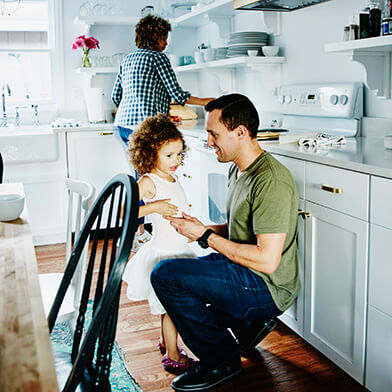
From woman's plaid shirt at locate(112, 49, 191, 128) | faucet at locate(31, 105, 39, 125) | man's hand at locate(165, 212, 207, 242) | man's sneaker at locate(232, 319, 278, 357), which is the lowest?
man's sneaker at locate(232, 319, 278, 357)

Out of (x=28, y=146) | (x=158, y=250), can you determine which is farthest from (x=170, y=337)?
(x=28, y=146)

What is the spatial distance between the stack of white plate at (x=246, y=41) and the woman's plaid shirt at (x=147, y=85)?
434 mm

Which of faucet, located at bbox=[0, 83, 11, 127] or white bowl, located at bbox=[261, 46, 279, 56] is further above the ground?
white bowl, located at bbox=[261, 46, 279, 56]

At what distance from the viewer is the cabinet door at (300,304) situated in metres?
2.23

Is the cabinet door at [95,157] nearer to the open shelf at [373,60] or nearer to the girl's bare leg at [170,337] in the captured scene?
the girl's bare leg at [170,337]

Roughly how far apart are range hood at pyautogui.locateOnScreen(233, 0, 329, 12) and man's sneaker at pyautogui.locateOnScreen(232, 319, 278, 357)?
159 centimetres

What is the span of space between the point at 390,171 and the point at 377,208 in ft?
0.48

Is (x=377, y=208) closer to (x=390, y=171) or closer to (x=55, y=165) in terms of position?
(x=390, y=171)

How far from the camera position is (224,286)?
6.48 feet

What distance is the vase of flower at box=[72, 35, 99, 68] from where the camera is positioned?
4.27 m

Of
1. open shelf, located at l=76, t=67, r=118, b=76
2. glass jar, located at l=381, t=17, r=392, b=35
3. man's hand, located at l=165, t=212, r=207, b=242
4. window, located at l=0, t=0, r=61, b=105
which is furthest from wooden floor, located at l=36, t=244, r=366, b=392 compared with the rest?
window, located at l=0, t=0, r=61, b=105

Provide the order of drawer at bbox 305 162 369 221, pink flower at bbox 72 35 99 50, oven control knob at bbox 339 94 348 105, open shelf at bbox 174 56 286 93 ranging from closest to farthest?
drawer at bbox 305 162 369 221
oven control knob at bbox 339 94 348 105
open shelf at bbox 174 56 286 93
pink flower at bbox 72 35 99 50

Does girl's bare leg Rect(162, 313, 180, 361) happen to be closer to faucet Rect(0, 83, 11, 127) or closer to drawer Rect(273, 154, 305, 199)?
drawer Rect(273, 154, 305, 199)

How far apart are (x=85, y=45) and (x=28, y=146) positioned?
955 mm
